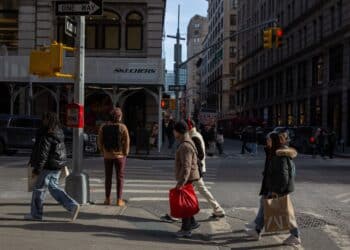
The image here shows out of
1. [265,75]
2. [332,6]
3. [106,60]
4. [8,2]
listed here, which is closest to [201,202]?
[106,60]

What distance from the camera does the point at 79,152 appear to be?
11633 mm

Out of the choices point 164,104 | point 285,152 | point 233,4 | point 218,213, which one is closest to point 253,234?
point 285,152

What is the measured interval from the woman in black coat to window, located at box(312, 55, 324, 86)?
46.4m

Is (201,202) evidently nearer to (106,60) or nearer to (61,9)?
(61,9)

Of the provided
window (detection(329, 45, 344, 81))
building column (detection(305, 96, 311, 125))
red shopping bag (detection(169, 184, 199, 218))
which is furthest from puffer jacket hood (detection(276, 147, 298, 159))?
building column (detection(305, 96, 311, 125))

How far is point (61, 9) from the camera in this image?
453 inches

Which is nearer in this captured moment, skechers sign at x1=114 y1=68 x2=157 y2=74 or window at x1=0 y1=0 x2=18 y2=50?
skechers sign at x1=114 y1=68 x2=157 y2=74

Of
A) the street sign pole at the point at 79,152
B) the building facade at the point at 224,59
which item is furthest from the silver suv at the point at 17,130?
the building facade at the point at 224,59

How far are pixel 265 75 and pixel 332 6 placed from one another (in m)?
28.0

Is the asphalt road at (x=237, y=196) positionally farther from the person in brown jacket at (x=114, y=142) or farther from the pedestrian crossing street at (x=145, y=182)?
the person in brown jacket at (x=114, y=142)

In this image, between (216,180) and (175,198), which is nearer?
(175,198)

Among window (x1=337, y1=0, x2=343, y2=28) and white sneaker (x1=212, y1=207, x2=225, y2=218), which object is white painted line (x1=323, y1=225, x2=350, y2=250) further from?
window (x1=337, y1=0, x2=343, y2=28)

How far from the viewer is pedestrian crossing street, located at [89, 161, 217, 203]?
13491 millimetres

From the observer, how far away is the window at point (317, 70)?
5381 centimetres
